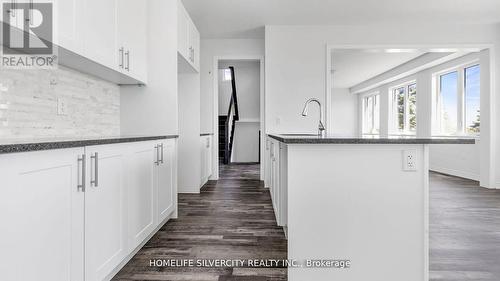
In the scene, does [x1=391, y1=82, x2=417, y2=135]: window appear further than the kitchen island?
Yes

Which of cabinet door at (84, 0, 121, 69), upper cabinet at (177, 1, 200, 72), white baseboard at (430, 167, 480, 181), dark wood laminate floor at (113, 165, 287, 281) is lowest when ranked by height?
dark wood laminate floor at (113, 165, 287, 281)

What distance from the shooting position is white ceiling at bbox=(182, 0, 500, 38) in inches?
158

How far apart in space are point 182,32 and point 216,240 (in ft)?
7.87

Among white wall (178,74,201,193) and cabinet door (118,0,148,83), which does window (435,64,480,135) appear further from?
cabinet door (118,0,148,83)

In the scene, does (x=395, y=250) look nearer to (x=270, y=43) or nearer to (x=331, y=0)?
(x=331, y=0)

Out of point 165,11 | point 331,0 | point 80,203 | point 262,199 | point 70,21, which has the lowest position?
point 262,199

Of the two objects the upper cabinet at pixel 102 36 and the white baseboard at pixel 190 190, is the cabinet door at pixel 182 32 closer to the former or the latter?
the upper cabinet at pixel 102 36

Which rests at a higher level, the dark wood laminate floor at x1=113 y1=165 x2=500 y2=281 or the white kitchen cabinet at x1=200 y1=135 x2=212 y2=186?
the white kitchen cabinet at x1=200 y1=135 x2=212 y2=186

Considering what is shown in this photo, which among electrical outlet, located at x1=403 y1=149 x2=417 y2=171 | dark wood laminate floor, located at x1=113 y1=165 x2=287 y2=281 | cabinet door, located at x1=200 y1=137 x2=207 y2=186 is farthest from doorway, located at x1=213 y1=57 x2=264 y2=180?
electrical outlet, located at x1=403 y1=149 x2=417 y2=171

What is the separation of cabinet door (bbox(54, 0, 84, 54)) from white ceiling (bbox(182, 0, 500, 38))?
2258 millimetres

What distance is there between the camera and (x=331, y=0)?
3934 millimetres

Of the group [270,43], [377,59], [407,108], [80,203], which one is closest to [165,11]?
[270,43]

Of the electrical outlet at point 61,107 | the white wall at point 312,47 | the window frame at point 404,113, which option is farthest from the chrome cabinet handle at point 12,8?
the window frame at point 404,113

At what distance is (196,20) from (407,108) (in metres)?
5.98
